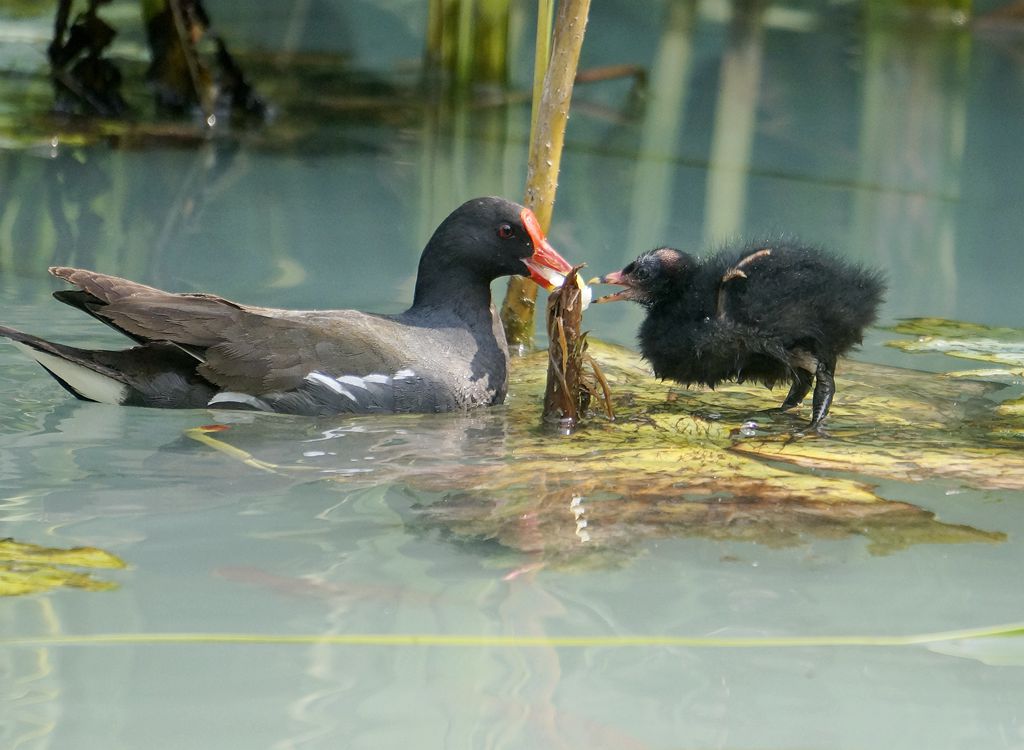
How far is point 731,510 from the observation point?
300cm

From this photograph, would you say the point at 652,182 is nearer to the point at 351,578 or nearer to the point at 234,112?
the point at 234,112

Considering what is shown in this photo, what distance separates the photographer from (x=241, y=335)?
375 centimetres

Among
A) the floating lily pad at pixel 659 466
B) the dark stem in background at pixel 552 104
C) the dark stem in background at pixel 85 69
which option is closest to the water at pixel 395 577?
the floating lily pad at pixel 659 466

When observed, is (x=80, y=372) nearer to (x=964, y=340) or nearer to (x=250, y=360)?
(x=250, y=360)

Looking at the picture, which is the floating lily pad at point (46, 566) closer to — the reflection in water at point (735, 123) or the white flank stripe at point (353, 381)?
the white flank stripe at point (353, 381)

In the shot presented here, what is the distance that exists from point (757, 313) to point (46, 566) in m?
1.90

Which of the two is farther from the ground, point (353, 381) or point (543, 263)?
point (543, 263)

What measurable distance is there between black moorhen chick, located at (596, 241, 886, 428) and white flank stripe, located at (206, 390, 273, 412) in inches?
38.6

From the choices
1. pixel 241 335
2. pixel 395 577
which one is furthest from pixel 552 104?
pixel 395 577

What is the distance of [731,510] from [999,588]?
59cm

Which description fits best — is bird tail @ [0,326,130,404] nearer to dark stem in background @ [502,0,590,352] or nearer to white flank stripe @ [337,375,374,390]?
white flank stripe @ [337,375,374,390]

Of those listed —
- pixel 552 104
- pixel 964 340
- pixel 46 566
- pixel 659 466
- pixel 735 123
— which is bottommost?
pixel 46 566

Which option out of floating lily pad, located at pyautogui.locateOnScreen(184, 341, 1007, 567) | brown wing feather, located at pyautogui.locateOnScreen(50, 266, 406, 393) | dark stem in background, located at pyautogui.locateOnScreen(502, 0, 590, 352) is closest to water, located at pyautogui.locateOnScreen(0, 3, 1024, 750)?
floating lily pad, located at pyautogui.locateOnScreen(184, 341, 1007, 567)

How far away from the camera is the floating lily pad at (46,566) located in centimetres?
251
